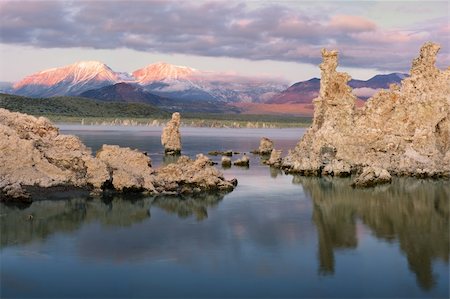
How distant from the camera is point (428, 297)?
846 inches

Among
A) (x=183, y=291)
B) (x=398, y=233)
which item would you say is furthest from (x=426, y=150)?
(x=183, y=291)

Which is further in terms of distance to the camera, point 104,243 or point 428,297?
point 104,243

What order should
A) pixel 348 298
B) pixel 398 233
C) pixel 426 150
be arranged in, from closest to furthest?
pixel 348 298
pixel 398 233
pixel 426 150

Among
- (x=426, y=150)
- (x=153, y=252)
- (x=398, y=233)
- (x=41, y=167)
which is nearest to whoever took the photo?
(x=153, y=252)

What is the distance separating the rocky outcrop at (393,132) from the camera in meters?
61.1

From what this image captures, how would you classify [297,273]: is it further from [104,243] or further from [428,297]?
[104,243]

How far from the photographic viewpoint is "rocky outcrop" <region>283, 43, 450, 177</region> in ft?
200

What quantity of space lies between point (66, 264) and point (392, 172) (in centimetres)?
4492

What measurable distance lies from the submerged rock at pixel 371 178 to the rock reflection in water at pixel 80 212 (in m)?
15.7

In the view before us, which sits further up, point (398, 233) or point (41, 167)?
point (41, 167)

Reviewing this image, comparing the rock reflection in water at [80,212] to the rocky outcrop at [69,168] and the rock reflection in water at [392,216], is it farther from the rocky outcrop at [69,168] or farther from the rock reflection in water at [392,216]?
the rock reflection in water at [392,216]

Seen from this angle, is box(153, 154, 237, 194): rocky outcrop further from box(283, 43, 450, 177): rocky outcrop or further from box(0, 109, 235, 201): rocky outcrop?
box(283, 43, 450, 177): rocky outcrop

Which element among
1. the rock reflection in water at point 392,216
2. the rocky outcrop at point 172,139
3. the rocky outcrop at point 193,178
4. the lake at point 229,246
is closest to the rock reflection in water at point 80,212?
the lake at point 229,246

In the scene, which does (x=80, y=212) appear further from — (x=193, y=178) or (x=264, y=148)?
(x=264, y=148)
